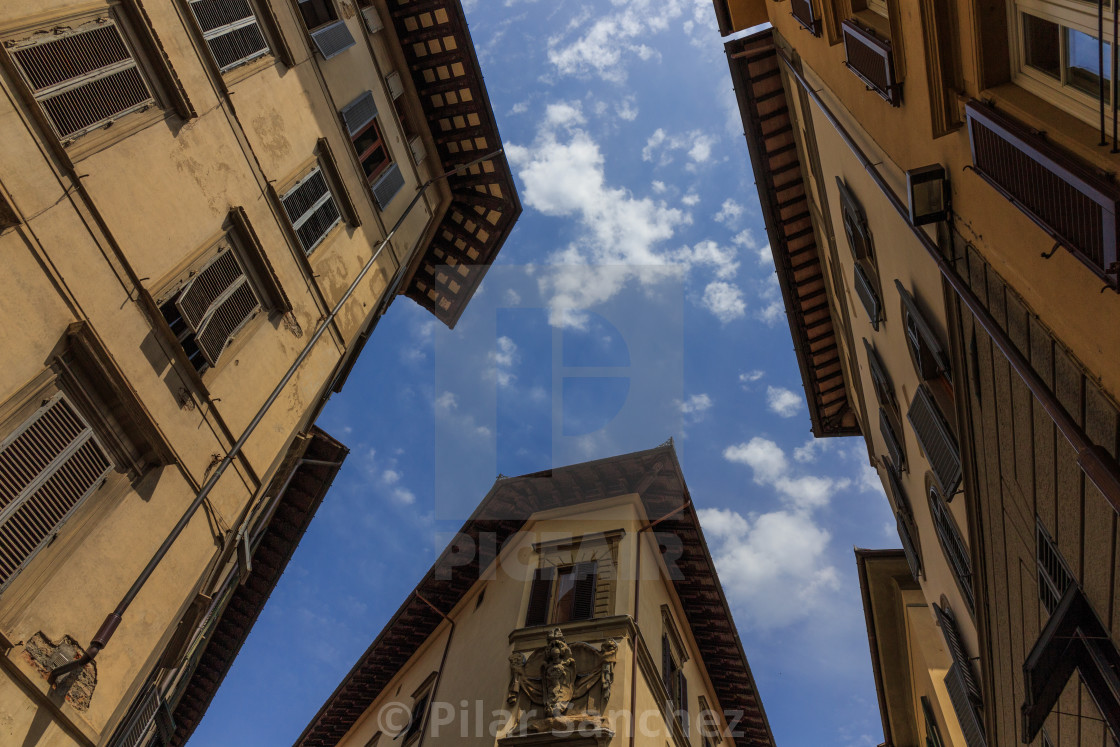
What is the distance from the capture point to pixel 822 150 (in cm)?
1358

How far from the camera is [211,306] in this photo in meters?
9.41

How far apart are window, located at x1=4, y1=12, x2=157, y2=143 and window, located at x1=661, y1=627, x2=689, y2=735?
45.6ft

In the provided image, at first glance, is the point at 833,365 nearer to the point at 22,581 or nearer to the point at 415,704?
the point at 415,704

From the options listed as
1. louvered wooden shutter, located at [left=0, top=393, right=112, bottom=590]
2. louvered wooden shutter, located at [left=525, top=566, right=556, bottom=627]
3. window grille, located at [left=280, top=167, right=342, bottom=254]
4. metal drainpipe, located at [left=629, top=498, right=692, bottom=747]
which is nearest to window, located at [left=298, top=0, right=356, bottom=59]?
window grille, located at [left=280, top=167, right=342, bottom=254]

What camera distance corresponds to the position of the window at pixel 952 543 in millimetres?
9508

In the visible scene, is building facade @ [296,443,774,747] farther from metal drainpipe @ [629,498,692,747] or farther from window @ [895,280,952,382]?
window @ [895,280,952,382]

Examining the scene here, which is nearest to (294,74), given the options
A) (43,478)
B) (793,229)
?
(43,478)

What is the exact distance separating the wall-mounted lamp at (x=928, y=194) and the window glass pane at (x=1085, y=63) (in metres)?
1.55

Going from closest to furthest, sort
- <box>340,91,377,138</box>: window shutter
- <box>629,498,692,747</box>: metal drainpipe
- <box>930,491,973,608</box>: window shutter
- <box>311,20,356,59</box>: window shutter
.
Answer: <box>930,491,973,608</box>: window shutter
<box>629,498,692,747</box>: metal drainpipe
<box>311,20,356,59</box>: window shutter
<box>340,91,377,138</box>: window shutter

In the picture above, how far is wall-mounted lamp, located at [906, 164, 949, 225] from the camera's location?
6801 millimetres

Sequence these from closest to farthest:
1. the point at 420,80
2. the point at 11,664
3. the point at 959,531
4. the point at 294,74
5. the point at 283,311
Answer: the point at 11,664, the point at 959,531, the point at 283,311, the point at 294,74, the point at 420,80

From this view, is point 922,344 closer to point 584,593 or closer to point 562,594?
point 584,593

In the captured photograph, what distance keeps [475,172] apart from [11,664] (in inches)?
595

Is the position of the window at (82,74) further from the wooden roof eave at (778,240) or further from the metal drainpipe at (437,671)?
the metal drainpipe at (437,671)
